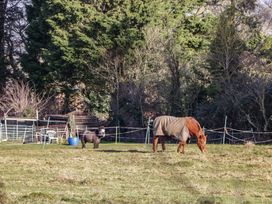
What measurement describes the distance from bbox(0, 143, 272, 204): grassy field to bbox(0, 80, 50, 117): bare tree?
865 inches

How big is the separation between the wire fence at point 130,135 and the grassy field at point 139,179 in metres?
12.3

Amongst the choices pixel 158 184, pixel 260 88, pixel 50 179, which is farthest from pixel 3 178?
pixel 260 88

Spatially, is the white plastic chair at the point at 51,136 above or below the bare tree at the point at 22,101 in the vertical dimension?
below

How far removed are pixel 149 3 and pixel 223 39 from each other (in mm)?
6852

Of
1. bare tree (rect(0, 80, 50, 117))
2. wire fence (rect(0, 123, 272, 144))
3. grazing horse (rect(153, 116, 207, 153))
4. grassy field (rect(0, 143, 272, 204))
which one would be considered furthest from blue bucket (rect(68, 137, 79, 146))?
grassy field (rect(0, 143, 272, 204))

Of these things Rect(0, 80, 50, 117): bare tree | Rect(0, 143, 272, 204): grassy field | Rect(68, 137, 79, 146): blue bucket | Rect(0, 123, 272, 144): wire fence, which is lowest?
Rect(0, 143, 272, 204): grassy field

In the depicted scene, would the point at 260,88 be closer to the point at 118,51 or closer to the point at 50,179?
the point at 118,51

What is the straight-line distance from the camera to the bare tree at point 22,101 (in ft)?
143

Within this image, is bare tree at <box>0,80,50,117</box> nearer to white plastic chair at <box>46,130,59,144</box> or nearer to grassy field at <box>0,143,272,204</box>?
white plastic chair at <box>46,130,59,144</box>

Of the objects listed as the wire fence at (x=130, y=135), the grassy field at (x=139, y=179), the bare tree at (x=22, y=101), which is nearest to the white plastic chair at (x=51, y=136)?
the wire fence at (x=130, y=135)

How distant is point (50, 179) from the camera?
15.1m

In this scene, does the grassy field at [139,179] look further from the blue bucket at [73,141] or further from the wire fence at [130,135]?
the wire fence at [130,135]

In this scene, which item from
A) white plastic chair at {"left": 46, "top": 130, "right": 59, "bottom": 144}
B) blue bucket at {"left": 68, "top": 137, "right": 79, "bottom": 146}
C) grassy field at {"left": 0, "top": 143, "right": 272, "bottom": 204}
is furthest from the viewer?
white plastic chair at {"left": 46, "top": 130, "right": 59, "bottom": 144}

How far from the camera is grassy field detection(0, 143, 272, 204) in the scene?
38.5 ft
